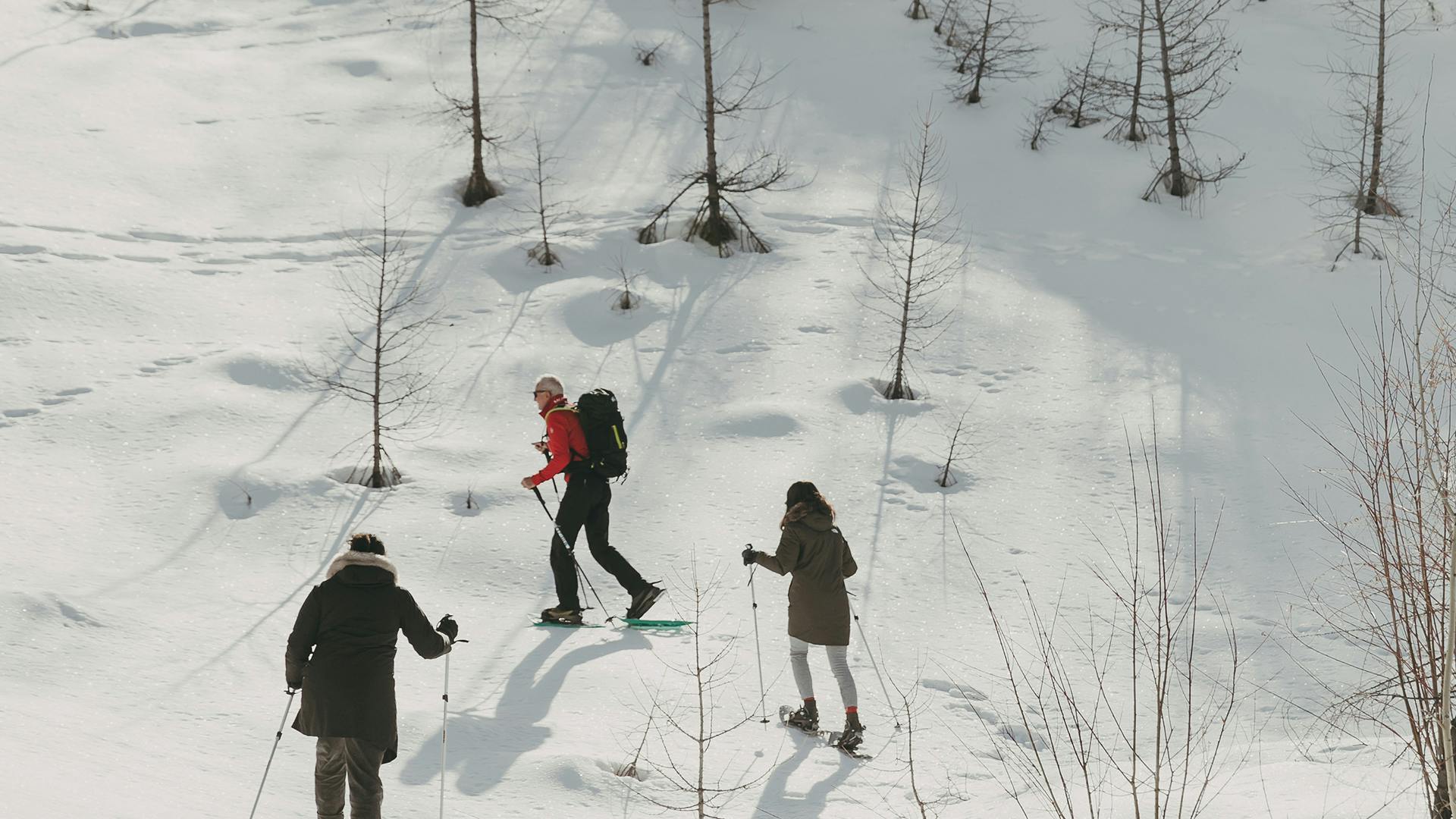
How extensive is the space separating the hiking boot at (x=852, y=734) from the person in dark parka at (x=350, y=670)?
9.62 ft

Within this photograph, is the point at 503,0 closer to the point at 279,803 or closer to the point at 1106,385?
the point at 1106,385

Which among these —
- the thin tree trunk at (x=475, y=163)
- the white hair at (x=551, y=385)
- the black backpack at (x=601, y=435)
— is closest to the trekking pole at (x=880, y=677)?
the black backpack at (x=601, y=435)

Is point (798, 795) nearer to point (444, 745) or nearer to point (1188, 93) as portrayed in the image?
point (444, 745)

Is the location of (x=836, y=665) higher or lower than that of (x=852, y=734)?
higher

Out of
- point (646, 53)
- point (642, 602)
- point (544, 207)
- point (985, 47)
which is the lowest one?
point (642, 602)

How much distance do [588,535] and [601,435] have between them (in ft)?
2.57

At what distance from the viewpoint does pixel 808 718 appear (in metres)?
7.09

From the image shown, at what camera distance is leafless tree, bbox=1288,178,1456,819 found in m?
3.64

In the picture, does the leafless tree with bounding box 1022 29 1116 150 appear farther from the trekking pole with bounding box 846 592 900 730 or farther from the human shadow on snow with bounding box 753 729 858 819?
the human shadow on snow with bounding box 753 729 858 819

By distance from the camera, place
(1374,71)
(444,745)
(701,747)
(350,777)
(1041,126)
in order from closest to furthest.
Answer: (701,747) < (350,777) < (444,745) < (1041,126) < (1374,71)

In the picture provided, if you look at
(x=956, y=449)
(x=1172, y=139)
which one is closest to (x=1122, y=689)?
(x=956, y=449)

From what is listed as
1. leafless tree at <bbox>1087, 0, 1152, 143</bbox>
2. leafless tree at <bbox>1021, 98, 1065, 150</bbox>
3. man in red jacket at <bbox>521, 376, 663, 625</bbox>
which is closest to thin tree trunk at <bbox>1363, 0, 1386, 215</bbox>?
leafless tree at <bbox>1087, 0, 1152, 143</bbox>

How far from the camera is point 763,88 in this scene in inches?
840

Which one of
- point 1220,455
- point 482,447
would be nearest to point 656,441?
point 482,447
